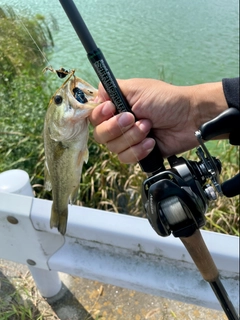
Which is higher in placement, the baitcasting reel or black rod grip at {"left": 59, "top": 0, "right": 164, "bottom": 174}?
black rod grip at {"left": 59, "top": 0, "right": 164, "bottom": 174}

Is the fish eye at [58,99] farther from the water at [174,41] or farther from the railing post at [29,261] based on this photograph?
the water at [174,41]

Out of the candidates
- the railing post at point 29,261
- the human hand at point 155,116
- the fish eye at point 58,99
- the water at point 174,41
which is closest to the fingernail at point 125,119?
the human hand at point 155,116

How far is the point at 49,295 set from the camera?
1463mm

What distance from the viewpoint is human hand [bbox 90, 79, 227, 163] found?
4.81 ft

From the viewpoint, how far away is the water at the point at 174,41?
6.09 meters

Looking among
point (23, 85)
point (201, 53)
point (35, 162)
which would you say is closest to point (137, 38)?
point (201, 53)

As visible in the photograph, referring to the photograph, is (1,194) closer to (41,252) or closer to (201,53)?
(41,252)

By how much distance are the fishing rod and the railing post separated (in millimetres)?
655

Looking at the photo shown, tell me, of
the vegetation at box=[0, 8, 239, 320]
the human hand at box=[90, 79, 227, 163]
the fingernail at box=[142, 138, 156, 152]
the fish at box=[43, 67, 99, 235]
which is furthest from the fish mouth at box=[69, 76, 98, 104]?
the vegetation at box=[0, 8, 239, 320]

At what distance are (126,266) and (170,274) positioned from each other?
0.20 metres

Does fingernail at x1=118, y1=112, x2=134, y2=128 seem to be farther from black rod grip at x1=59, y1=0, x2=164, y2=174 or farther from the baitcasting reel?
the baitcasting reel

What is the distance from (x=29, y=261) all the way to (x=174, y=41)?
6492 mm

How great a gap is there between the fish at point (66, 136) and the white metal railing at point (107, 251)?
8.2 inches

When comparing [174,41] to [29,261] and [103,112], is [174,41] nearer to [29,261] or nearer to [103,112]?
[103,112]
